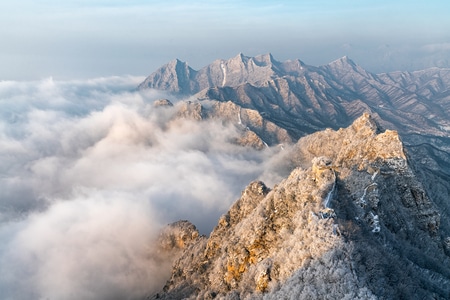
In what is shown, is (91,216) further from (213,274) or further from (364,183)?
(364,183)

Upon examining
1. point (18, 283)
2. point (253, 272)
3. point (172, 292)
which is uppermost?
point (253, 272)

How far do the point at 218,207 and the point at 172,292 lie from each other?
129665 mm

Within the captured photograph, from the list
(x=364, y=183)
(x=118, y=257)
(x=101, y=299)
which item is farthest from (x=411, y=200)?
(x=118, y=257)

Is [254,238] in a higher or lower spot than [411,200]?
higher

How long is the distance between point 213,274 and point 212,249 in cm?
1181

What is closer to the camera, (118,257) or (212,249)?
(212,249)

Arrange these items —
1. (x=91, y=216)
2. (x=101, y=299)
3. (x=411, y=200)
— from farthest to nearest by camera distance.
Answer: (x=91, y=216)
(x=101, y=299)
(x=411, y=200)

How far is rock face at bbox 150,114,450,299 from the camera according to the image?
112 ft

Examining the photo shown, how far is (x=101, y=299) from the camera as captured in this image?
355 feet

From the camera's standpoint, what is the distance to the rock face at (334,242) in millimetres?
34031

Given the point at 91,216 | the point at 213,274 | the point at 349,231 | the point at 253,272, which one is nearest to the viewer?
the point at 349,231

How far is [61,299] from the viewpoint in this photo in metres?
113

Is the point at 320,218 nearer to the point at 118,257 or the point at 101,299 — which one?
the point at 101,299

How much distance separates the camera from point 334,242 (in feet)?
118
